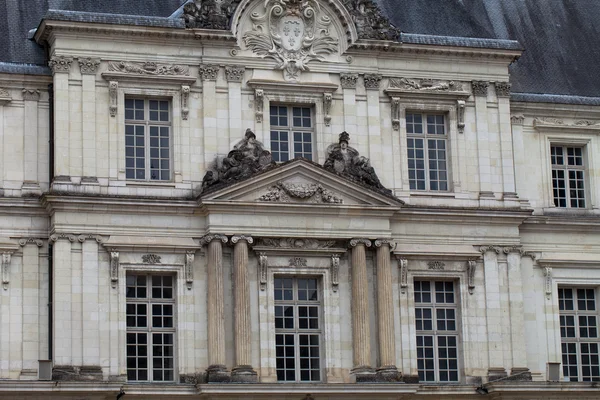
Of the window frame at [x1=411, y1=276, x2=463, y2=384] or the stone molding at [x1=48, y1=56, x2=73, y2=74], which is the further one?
the window frame at [x1=411, y1=276, x2=463, y2=384]

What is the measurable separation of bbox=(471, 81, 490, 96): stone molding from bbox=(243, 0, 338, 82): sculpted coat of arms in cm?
368

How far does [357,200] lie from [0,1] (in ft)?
32.8

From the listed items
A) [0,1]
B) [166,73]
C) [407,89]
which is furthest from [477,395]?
[0,1]

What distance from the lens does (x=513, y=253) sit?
1593 inches

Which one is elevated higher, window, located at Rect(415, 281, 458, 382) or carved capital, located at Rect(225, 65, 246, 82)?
carved capital, located at Rect(225, 65, 246, 82)

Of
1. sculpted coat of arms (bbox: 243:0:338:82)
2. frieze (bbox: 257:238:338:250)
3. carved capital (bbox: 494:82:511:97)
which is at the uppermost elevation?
sculpted coat of arms (bbox: 243:0:338:82)

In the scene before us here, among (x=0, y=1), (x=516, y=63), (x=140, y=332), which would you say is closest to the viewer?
(x=140, y=332)

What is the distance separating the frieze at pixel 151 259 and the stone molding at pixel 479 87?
9.25 meters

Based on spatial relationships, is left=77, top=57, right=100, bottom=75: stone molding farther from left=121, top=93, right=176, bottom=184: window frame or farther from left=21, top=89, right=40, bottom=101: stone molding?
left=21, top=89, right=40, bottom=101: stone molding

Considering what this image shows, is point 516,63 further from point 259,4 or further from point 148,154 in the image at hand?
point 148,154

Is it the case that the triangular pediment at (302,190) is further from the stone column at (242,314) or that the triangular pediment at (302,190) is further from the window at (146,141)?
the window at (146,141)

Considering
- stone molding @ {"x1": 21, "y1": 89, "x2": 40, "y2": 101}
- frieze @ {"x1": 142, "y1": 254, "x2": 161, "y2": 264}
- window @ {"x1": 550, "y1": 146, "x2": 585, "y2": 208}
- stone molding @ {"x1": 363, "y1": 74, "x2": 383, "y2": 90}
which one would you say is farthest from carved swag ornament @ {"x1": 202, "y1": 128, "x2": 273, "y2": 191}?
window @ {"x1": 550, "y1": 146, "x2": 585, "y2": 208}

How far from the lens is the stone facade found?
37.3 m

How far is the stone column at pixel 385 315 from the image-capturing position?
38312 millimetres
